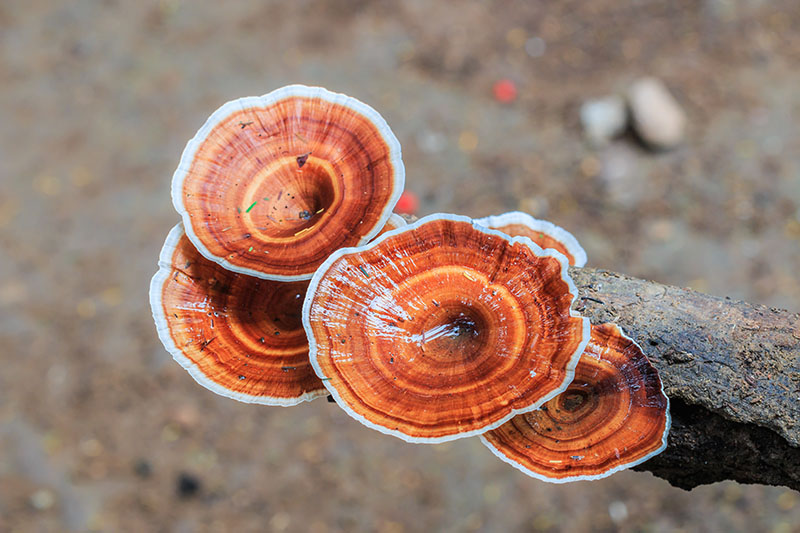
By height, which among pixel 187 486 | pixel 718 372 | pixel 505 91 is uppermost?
pixel 718 372

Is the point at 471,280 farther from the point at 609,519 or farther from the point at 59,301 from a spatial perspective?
the point at 59,301

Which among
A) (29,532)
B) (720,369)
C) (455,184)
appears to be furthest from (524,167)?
(29,532)

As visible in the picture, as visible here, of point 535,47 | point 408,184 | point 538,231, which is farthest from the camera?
point 535,47

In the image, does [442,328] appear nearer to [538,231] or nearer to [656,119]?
[538,231]

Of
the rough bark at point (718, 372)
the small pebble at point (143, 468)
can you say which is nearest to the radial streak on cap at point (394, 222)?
the rough bark at point (718, 372)

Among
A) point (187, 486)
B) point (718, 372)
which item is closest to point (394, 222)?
point (718, 372)

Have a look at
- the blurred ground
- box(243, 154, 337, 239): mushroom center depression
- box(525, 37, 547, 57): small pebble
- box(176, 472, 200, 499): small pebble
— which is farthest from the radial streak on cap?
box(525, 37, 547, 57): small pebble

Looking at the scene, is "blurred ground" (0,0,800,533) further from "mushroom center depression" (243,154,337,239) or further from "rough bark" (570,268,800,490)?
"mushroom center depression" (243,154,337,239)
